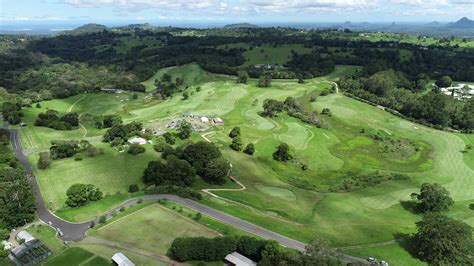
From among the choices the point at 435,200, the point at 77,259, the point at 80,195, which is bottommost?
the point at 435,200

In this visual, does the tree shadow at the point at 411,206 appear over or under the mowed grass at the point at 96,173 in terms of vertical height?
under

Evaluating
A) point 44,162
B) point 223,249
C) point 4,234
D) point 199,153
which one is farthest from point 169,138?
point 223,249

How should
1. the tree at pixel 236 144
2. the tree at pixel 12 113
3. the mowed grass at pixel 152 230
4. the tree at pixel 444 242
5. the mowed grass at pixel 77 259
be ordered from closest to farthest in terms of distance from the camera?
the mowed grass at pixel 77 259 < the tree at pixel 444 242 < the mowed grass at pixel 152 230 < the tree at pixel 236 144 < the tree at pixel 12 113

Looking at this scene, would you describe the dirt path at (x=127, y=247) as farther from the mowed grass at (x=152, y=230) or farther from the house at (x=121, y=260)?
the house at (x=121, y=260)

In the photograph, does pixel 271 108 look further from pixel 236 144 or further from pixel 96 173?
pixel 96 173

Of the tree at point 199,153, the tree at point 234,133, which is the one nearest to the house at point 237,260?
the tree at point 199,153

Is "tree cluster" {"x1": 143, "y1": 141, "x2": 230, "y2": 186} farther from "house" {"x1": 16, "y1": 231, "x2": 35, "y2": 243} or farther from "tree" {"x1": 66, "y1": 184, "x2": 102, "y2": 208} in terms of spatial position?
"house" {"x1": 16, "y1": 231, "x2": 35, "y2": 243}

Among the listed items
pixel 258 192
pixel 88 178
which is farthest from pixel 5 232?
pixel 258 192
